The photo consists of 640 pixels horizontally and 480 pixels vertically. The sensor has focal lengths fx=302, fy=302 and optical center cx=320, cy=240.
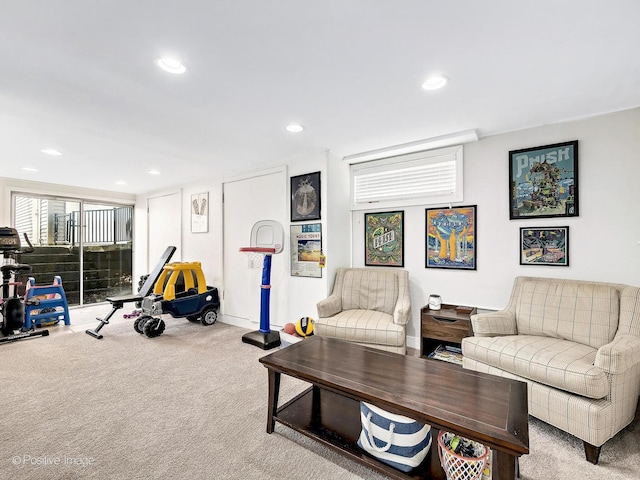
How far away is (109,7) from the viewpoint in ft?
4.58

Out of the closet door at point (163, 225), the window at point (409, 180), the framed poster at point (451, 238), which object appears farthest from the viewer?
the closet door at point (163, 225)

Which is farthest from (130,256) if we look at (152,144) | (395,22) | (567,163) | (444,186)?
(567,163)

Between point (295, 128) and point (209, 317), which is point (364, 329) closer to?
point (295, 128)

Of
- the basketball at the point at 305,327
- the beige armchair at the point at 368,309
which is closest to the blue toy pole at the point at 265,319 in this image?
the basketball at the point at 305,327

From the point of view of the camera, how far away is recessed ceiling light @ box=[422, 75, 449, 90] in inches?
79.7

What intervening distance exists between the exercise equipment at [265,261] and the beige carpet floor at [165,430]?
35 cm

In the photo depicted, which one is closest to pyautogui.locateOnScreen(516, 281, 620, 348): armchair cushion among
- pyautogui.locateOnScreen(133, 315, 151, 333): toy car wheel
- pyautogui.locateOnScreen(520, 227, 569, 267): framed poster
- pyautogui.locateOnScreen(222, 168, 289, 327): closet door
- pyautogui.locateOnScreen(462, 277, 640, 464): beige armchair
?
pyautogui.locateOnScreen(462, 277, 640, 464): beige armchair

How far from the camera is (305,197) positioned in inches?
151

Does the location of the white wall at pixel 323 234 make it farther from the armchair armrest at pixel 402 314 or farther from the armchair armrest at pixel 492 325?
the armchair armrest at pixel 492 325

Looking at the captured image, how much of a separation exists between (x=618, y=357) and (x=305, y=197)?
3.08m

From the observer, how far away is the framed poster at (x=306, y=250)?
12.2 ft

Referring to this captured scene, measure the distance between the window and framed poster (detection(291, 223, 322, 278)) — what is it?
0.66 meters

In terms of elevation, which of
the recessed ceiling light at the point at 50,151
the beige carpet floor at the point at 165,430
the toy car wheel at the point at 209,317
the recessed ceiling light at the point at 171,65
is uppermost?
the recessed ceiling light at the point at 171,65

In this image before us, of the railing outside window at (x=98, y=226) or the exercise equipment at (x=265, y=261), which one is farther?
the railing outside window at (x=98, y=226)
